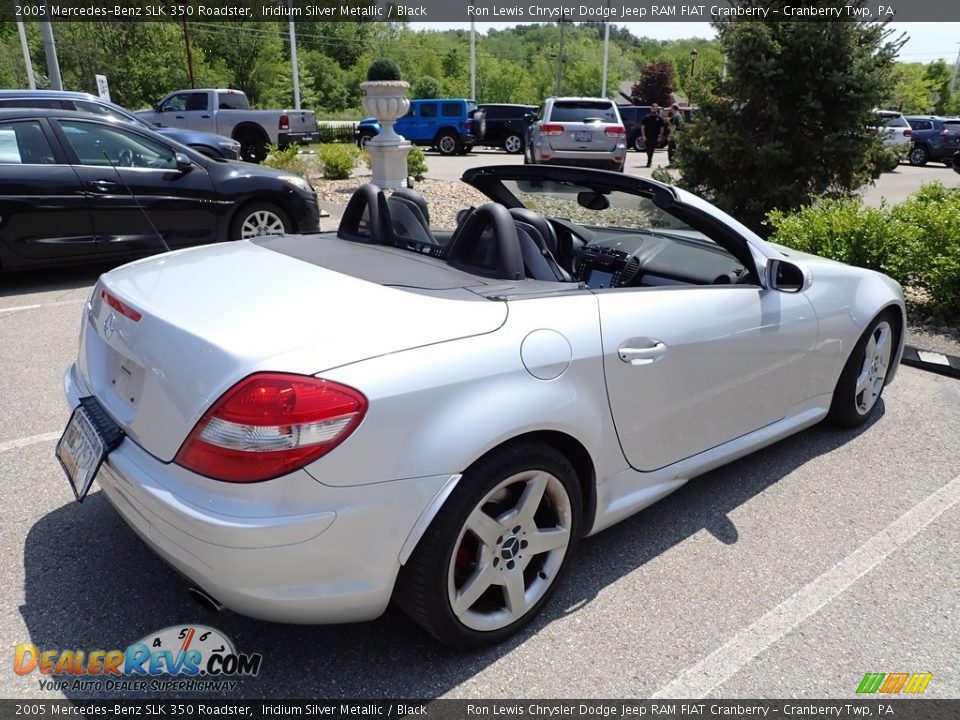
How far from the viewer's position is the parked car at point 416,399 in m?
1.93

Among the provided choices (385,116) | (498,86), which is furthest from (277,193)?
(498,86)

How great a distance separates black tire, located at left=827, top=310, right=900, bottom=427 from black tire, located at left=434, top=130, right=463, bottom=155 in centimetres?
2437

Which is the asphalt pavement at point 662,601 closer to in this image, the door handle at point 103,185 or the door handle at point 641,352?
the door handle at point 641,352

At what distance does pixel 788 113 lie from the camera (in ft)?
28.5

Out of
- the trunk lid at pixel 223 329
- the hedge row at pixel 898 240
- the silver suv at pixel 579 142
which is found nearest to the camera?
the trunk lid at pixel 223 329

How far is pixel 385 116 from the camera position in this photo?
1118cm

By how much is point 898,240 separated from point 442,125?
897 inches

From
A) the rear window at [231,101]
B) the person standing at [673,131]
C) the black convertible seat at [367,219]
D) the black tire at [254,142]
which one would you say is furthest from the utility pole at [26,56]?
the black convertible seat at [367,219]

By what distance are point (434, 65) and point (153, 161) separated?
70554mm

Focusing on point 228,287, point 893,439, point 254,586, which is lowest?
point 893,439

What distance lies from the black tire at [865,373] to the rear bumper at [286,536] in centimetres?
271

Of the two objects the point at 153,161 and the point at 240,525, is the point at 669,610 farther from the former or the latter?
the point at 153,161

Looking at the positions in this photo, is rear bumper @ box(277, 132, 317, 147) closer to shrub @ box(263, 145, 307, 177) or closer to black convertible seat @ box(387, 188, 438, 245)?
shrub @ box(263, 145, 307, 177)

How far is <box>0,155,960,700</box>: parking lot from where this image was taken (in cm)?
229
